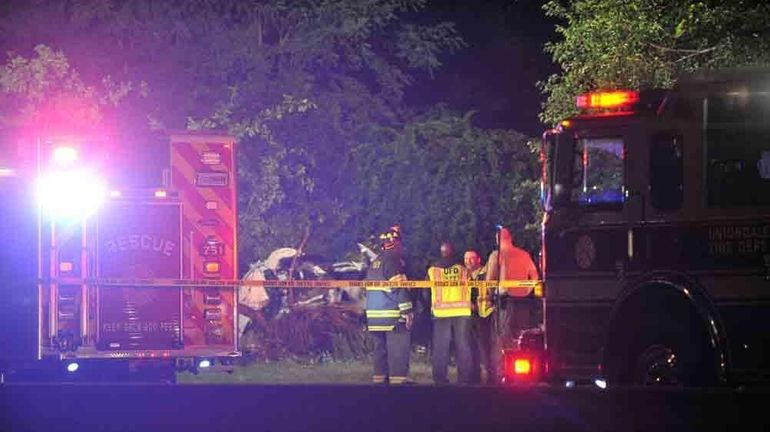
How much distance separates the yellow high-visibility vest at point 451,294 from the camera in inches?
584

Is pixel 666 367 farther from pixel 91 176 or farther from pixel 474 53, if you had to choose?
pixel 474 53

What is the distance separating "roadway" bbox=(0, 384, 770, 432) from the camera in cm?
577

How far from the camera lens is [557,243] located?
973 centimetres

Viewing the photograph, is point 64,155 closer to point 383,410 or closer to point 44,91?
point 44,91

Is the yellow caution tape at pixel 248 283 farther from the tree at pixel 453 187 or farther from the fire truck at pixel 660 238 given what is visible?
the tree at pixel 453 187

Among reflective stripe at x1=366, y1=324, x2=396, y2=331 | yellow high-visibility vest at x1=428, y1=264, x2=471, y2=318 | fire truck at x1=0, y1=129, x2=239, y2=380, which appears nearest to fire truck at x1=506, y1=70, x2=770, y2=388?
fire truck at x1=0, y1=129, x2=239, y2=380

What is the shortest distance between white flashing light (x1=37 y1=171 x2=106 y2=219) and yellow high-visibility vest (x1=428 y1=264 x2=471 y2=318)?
3.53m

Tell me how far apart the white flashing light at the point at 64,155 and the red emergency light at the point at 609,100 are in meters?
5.39

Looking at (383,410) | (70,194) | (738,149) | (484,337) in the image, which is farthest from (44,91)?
(383,410)

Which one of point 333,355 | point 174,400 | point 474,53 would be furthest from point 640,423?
point 474,53

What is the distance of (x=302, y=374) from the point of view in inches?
676

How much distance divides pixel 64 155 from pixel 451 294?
161 inches

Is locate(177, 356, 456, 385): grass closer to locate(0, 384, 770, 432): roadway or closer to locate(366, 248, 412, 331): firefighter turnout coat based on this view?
locate(366, 248, 412, 331): firefighter turnout coat

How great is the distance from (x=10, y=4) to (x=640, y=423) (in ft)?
62.4
